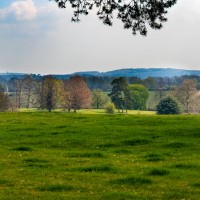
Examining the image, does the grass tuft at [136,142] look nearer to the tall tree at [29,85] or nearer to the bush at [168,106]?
the bush at [168,106]

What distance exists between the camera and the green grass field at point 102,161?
1355 centimetres

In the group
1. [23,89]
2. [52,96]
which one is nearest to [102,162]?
[52,96]

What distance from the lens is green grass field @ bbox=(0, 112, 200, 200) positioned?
13555 mm

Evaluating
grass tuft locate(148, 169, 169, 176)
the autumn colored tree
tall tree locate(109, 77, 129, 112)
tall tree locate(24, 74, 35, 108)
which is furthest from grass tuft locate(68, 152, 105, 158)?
tall tree locate(24, 74, 35, 108)

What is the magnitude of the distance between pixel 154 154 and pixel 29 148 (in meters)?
6.86

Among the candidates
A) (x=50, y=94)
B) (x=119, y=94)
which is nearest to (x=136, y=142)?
(x=50, y=94)

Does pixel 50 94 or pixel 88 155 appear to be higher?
pixel 50 94

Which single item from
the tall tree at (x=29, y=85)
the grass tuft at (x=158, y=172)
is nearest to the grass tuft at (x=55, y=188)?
the grass tuft at (x=158, y=172)

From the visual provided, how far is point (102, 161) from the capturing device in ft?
63.8

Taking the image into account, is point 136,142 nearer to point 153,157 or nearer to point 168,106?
point 153,157

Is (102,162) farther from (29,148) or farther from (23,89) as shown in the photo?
(23,89)

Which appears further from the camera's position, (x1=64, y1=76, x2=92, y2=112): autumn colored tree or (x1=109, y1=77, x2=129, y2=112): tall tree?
(x1=109, y1=77, x2=129, y2=112): tall tree

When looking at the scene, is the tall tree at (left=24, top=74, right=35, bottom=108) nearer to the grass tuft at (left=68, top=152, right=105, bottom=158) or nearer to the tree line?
the tree line

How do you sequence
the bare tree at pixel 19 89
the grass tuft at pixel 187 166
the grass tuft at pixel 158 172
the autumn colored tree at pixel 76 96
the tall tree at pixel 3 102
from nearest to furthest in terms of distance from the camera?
the grass tuft at pixel 158 172 < the grass tuft at pixel 187 166 < the tall tree at pixel 3 102 < the autumn colored tree at pixel 76 96 < the bare tree at pixel 19 89
